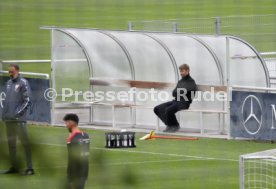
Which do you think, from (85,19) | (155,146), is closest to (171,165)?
(155,146)

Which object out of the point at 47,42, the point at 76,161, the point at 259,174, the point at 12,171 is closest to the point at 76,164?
the point at 76,161

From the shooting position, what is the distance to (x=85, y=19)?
3.27 m

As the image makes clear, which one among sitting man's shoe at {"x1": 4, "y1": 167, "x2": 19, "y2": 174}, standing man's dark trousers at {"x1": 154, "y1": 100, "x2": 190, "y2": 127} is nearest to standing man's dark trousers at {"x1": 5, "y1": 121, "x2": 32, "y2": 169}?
sitting man's shoe at {"x1": 4, "y1": 167, "x2": 19, "y2": 174}

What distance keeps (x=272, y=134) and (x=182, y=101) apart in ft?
5.37

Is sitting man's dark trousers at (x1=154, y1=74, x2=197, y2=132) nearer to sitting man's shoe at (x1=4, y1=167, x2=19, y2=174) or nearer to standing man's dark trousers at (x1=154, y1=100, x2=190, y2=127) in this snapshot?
standing man's dark trousers at (x1=154, y1=100, x2=190, y2=127)

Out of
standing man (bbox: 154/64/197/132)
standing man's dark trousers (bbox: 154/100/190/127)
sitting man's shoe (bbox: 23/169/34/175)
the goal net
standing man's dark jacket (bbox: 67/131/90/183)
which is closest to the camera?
standing man's dark jacket (bbox: 67/131/90/183)

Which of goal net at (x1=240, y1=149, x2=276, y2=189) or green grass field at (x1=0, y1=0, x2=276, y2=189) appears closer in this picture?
green grass field at (x1=0, y1=0, x2=276, y2=189)

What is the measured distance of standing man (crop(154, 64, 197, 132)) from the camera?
14.3 metres

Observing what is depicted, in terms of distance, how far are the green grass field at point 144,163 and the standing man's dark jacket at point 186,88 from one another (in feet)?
2.30

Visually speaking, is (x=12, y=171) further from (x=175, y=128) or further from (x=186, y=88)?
(x=175, y=128)

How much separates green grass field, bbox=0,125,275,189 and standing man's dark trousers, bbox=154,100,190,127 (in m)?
0.45

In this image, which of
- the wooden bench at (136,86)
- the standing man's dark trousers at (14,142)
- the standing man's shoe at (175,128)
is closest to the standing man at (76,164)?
the standing man's dark trousers at (14,142)

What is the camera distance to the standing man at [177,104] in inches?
563

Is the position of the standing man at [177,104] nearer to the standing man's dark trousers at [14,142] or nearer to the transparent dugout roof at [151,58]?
the transparent dugout roof at [151,58]
